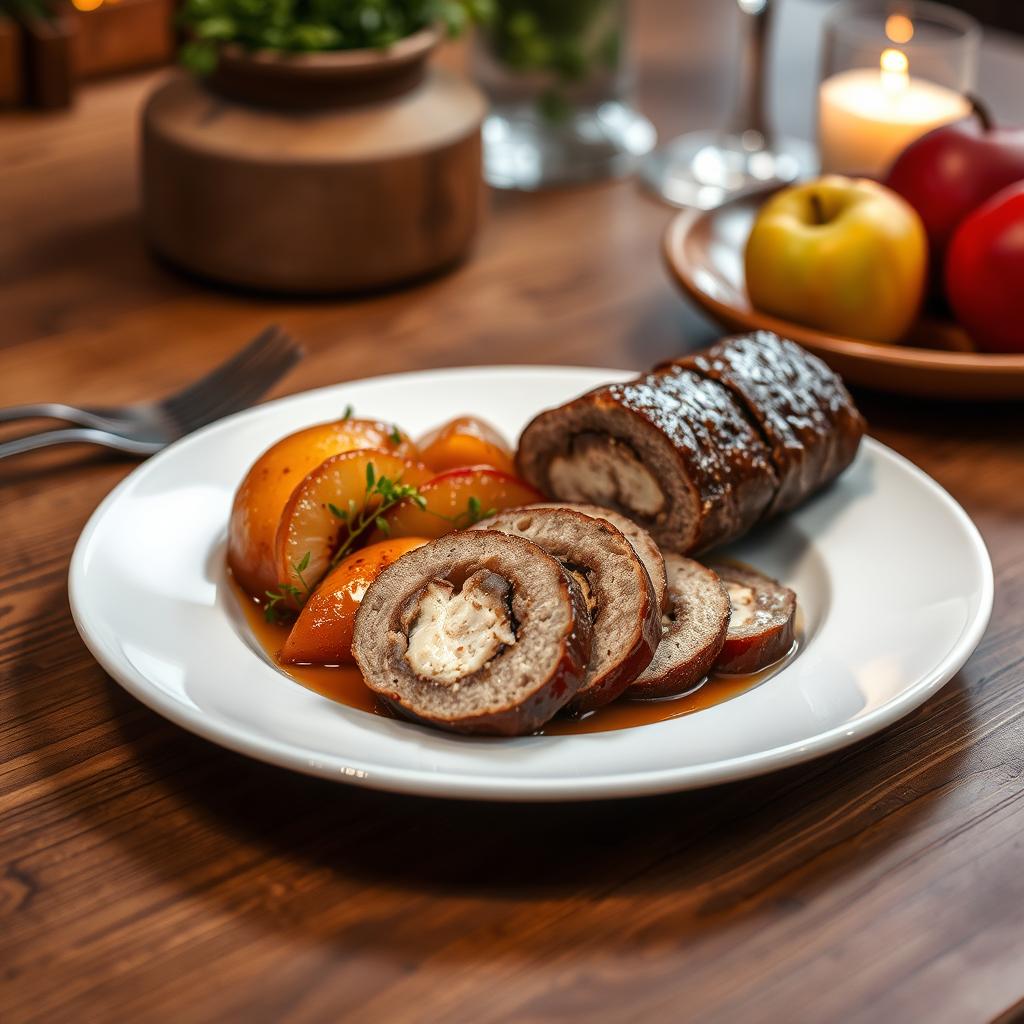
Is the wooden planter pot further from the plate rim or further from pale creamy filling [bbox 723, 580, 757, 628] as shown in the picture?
pale creamy filling [bbox 723, 580, 757, 628]

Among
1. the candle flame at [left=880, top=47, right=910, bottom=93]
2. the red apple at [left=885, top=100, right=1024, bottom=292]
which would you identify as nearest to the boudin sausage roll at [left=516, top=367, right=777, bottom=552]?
the red apple at [left=885, top=100, right=1024, bottom=292]

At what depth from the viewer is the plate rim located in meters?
1.63

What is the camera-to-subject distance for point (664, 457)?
1321mm

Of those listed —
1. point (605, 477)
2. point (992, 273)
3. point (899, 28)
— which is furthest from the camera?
point (899, 28)

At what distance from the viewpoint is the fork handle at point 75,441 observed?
1577mm

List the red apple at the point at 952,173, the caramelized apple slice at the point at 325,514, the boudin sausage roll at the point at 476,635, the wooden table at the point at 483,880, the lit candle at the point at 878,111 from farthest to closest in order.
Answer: the lit candle at the point at 878,111 < the red apple at the point at 952,173 < the caramelized apple slice at the point at 325,514 < the boudin sausage roll at the point at 476,635 < the wooden table at the point at 483,880

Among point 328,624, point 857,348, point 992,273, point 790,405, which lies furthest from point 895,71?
point 328,624

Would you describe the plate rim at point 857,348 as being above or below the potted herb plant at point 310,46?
below

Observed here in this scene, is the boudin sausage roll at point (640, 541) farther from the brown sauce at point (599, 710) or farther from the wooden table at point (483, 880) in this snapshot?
the wooden table at point (483, 880)

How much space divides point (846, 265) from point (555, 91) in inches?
36.7

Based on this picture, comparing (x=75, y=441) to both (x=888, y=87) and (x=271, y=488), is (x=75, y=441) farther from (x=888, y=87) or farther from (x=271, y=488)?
(x=888, y=87)

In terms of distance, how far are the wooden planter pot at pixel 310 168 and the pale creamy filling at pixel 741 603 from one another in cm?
93

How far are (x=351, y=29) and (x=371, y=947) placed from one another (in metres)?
1.42

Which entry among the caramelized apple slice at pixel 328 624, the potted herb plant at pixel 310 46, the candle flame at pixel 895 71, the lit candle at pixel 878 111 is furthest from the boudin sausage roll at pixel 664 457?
the candle flame at pixel 895 71
